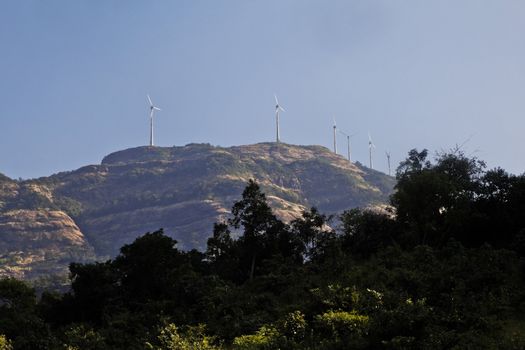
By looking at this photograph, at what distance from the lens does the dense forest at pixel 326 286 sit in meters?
30.4

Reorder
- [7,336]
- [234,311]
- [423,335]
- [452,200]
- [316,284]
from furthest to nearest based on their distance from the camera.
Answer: [452,200] → [7,336] → [316,284] → [234,311] → [423,335]

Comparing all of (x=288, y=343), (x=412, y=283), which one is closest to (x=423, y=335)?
(x=288, y=343)

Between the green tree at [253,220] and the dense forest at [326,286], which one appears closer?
the dense forest at [326,286]

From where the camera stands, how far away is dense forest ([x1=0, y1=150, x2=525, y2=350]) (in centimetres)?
3042

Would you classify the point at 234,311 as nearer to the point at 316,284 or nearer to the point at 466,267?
the point at 316,284

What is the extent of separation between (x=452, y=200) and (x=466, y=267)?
2022cm

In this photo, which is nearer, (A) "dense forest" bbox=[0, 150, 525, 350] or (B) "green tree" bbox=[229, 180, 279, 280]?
(A) "dense forest" bbox=[0, 150, 525, 350]

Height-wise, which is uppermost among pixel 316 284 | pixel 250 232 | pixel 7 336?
pixel 250 232

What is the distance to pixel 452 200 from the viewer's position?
195 ft

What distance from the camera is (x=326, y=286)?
40.7 metres

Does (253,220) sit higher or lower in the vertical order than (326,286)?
higher

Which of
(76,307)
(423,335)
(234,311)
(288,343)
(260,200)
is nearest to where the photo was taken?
(423,335)

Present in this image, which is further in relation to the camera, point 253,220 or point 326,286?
point 253,220

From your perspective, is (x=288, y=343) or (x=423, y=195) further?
(x=423, y=195)
